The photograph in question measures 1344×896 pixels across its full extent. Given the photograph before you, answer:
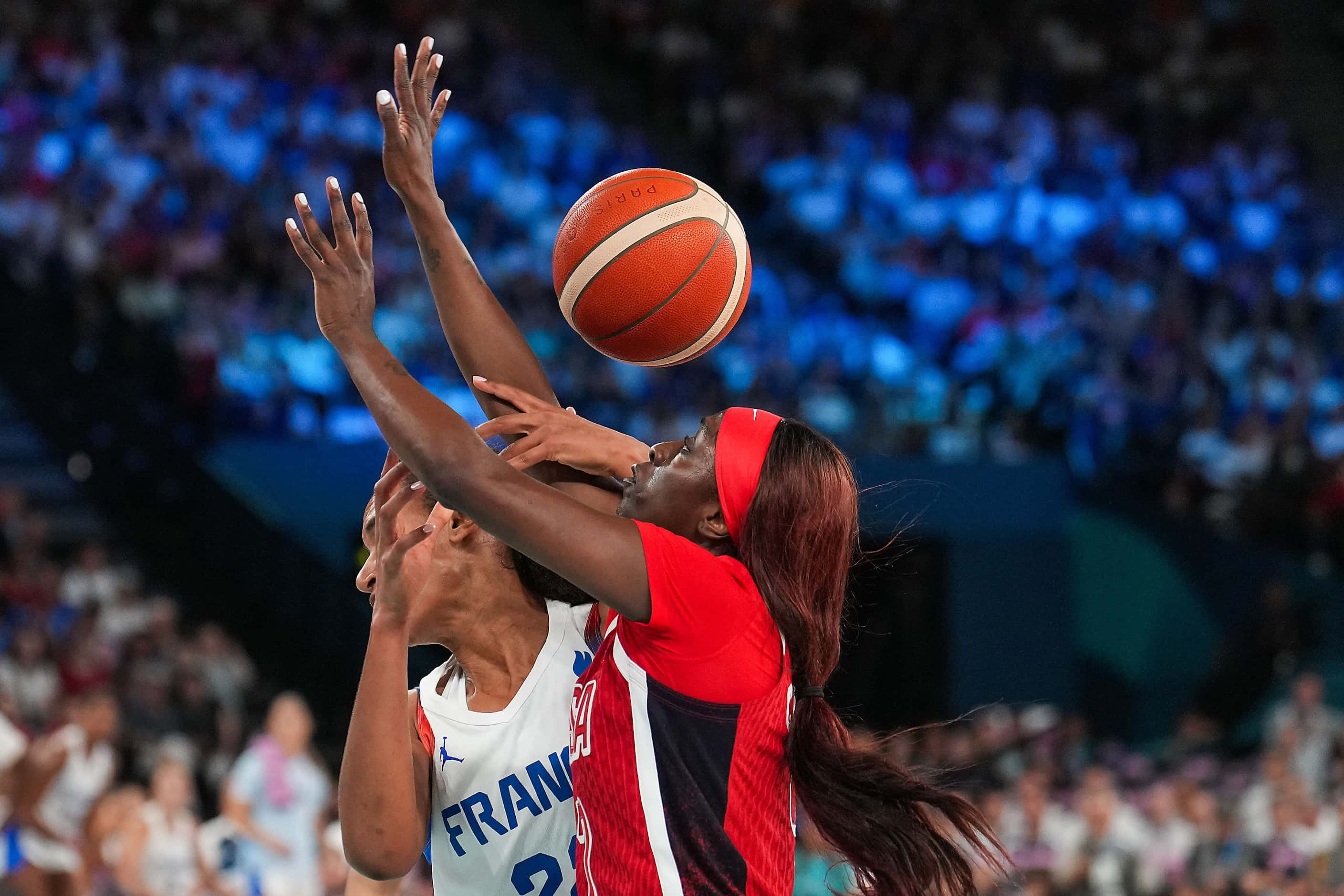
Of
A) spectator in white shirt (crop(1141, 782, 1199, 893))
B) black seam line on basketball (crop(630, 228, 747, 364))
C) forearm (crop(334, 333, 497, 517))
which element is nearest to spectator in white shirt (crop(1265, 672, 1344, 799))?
spectator in white shirt (crop(1141, 782, 1199, 893))

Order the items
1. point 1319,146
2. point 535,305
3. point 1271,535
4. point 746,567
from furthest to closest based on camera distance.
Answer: point 1319,146, point 1271,535, point 535,305, point 746,567

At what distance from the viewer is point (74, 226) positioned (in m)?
12.0

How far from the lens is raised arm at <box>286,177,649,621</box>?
2420 millimetres

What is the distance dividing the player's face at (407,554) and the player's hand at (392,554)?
0.01 m

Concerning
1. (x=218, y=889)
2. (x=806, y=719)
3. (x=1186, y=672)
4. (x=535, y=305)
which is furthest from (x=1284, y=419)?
(x=806, y=719)

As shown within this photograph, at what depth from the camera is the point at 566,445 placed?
10.1 ft

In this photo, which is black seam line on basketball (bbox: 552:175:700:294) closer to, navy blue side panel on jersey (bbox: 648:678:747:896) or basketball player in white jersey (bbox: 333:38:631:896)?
basketball player in white jersey (bbox: 333:38:631:896)

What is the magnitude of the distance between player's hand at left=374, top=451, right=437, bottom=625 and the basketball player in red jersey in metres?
0.17

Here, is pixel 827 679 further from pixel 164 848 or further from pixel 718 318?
pixel 164 848

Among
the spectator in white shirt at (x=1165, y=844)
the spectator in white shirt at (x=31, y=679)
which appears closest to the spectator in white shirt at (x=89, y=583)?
the spectator in white shirt at (x=31, y=679)

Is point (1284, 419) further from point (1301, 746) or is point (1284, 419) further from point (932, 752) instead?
point (932, 752)

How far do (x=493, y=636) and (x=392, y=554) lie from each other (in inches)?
26.9

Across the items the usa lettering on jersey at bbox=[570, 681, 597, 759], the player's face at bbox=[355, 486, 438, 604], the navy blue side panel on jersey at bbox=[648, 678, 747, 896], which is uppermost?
the player's face at bbox=[355, 486, 438, 604]

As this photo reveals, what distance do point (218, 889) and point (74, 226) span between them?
5904mm
